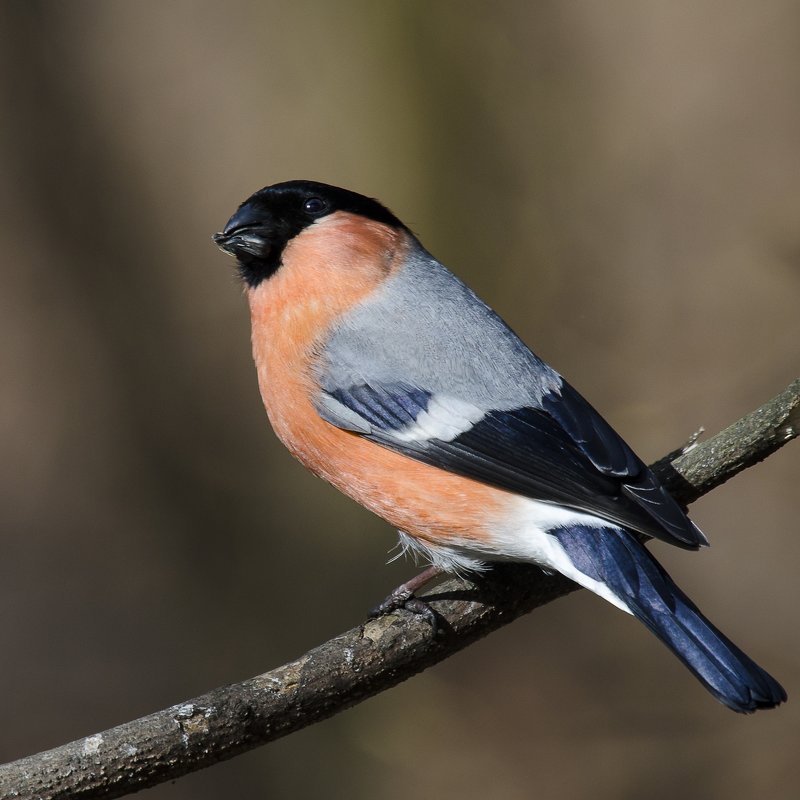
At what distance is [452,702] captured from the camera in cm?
573

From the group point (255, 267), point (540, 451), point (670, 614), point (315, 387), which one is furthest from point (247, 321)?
point (670, 614)

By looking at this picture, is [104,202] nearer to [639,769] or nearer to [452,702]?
[452,702]

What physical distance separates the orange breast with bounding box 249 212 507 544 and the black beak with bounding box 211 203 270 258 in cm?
9

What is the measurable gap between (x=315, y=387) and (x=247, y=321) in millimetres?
2846

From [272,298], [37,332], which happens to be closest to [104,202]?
[37,332]

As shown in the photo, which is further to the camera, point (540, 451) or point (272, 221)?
point (272, 221)

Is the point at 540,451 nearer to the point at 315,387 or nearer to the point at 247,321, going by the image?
the point at 315,387

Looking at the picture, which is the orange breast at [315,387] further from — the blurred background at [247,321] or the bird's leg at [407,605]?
the blurred background at [247,321]

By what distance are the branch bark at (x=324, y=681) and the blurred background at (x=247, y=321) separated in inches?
95.4

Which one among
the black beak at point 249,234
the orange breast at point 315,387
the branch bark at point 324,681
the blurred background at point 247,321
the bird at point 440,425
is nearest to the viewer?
the branch bark at point 324,681

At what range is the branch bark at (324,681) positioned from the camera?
7.87 feet

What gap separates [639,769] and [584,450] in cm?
289

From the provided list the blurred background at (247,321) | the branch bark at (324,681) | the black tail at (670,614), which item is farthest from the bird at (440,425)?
the blurred background at (247,321)

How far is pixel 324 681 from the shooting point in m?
2.70
